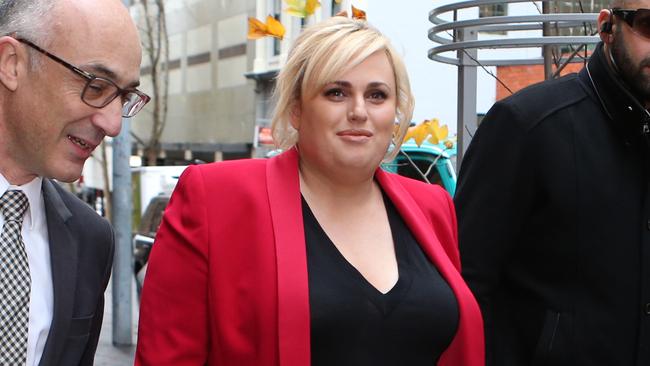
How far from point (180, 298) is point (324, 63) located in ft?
2.42

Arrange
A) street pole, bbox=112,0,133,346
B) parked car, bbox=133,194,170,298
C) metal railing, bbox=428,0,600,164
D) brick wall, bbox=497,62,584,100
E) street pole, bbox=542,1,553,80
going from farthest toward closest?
brick wall, bbox=497,62,584,100, parked car, bbox=133,194,170,298, street pole, bbox=112,0,133,346, street pole, bbox=542,1,553,80, metal railing, bbox=428,0,600,164

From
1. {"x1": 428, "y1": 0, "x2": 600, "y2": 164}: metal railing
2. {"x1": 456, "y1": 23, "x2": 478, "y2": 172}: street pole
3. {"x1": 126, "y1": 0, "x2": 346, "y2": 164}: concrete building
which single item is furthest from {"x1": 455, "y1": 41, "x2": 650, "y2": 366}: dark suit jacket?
{"x1": 126, "y1": 0, "x2": 346, "y2": 164}: concrete building

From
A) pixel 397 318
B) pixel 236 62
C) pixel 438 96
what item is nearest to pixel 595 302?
pixel 397 318

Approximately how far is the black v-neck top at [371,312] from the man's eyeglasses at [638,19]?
2.97 ft

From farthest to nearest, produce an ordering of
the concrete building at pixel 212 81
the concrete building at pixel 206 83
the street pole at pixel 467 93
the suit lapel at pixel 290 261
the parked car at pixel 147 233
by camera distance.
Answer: the concrete building at pixel 206 83 < the concrete building at pixel 212 81 < the parked car at pixel 147 233 < the street pole at pixel 467 93 < the suit lapel at pixel 290 261

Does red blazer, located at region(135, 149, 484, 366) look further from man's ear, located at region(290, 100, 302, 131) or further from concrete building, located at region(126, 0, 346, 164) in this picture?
concrete building, located at region(126, 0, 346, 164)

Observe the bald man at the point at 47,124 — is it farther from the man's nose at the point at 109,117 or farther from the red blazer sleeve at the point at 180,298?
the red blazer sleeve at the point at 180,298

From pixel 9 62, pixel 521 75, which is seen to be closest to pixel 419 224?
pixel 9 62

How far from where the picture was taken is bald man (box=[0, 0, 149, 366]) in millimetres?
2176

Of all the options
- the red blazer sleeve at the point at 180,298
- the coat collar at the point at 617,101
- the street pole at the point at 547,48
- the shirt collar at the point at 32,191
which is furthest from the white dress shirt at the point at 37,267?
the street pole at the point at 547,48

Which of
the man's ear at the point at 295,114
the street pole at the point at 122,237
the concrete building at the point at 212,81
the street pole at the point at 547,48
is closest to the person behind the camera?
the man's ear at the point at 295,114

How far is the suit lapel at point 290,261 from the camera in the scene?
2.46 m

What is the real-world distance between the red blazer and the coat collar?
2.31 ft

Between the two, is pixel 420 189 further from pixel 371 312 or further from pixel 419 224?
pixel 371 312
